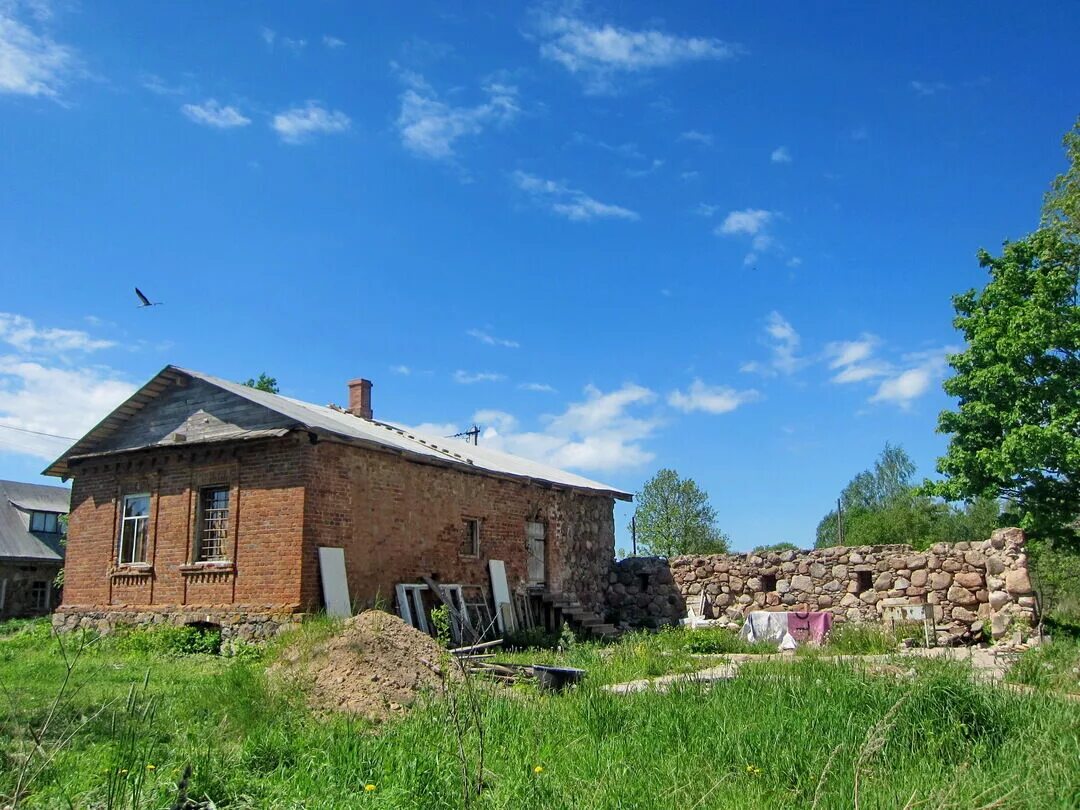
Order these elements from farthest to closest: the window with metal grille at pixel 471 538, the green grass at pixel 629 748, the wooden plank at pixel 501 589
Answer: the window with metal grille at pixel 471 538, the wooden plank at pixel 501 589, the green grass at pixel 629 748

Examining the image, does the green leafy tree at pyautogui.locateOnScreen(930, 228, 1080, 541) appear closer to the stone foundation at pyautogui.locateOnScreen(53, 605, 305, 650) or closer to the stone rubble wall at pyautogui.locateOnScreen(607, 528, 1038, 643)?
the stone rubble wall at pyautogui.locateOnScreen(607, 528, 1038, 643)

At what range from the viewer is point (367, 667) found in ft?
30.1

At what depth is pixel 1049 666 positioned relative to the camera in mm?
9539

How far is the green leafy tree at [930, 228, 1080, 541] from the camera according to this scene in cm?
1934

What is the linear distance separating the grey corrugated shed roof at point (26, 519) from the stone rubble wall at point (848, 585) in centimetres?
2293

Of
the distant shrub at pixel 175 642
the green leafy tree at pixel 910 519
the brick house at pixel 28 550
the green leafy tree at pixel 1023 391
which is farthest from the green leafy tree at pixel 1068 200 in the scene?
the brick house at pixel 28 550

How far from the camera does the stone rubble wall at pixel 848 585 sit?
17.0m

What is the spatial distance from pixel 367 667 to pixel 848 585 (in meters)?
13.8

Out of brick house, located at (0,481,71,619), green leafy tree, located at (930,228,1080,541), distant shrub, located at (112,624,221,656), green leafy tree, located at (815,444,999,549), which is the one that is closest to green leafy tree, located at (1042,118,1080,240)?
green leafy tree, located at (930,228,1080,541)

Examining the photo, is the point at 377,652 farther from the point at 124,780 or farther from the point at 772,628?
the point at 772,628

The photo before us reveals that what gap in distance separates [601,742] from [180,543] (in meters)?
12.9

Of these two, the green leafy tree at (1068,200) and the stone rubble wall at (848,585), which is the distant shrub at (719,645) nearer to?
the stone rubble wall at (848,585)

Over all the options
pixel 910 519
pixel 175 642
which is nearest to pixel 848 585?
pixel 175 642

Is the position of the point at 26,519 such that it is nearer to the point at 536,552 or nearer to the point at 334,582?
the point at 536,552
